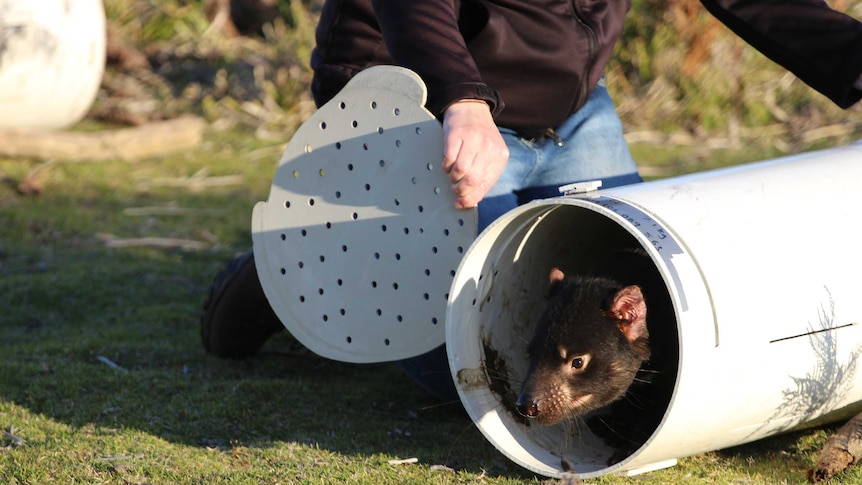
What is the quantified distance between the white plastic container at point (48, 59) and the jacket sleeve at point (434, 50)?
3675mm

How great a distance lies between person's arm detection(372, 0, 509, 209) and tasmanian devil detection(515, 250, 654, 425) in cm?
39

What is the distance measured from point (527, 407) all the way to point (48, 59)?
441cm

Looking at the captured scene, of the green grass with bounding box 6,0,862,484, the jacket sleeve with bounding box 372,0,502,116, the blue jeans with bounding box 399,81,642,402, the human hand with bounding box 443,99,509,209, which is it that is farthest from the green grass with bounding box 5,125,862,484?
the jacket sleeve with bounding box 372,0,502,116

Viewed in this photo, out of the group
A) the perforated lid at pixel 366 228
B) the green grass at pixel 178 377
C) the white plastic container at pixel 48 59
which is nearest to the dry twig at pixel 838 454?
the green grass at pixel 178 377

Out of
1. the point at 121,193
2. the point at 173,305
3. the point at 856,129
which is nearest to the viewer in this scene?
the point at 173,305

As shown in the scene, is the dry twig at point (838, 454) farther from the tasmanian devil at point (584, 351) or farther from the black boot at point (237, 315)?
the black boot at point (237, 315)

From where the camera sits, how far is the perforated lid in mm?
2643

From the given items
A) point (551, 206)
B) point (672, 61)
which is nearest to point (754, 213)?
point (551, 206)

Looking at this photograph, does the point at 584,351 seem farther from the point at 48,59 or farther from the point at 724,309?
the point at 48,59

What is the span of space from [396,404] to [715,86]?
15.4 feet

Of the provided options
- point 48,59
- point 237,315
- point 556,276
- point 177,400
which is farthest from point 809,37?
point 48,59

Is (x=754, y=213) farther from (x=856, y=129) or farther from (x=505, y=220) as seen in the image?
(x=856, y=129)

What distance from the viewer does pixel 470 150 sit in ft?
8.00

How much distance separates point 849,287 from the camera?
234 centimetres
